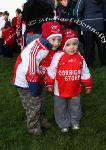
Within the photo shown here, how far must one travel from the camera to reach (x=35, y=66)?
5988 millimetres

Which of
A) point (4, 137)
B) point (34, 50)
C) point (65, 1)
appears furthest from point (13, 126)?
point (65, 1)

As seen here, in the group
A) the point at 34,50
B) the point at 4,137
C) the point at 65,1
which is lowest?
the point at 4,137

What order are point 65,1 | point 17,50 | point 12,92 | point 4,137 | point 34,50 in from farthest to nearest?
point 17,50 < point 65,1 < point 12,92 < point 4,137 < point 34,50

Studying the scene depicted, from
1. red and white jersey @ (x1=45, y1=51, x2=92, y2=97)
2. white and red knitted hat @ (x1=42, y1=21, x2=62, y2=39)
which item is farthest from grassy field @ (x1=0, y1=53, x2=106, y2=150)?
white and red knitted hat @ (x1=42, y1=21, x2=62, y2=39)

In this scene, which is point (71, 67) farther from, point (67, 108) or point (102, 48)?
point (102, 48)

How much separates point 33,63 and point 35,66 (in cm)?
5

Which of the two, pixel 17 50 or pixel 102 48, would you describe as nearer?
A: pixel 102 48

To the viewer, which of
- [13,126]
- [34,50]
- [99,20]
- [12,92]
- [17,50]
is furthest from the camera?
[17,50]

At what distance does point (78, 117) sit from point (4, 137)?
104 cm

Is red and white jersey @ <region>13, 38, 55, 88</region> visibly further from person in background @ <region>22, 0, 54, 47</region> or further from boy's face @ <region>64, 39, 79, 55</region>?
person in background @ <region>22, 0, 54, 47</region>

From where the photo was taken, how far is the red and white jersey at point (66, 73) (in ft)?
20.5

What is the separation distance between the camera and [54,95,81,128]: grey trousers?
21.4 feet

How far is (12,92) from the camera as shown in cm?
951

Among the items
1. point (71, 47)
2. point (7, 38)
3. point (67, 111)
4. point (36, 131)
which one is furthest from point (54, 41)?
point (7, 38)
